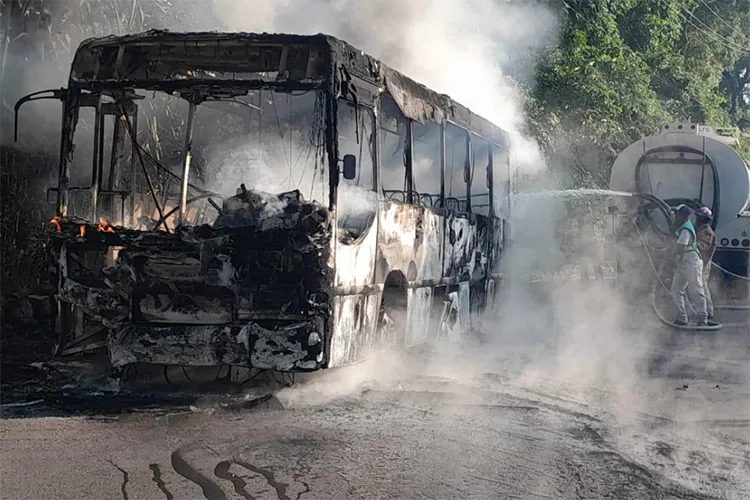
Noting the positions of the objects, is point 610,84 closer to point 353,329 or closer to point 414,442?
point 353,329

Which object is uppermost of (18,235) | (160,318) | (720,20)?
(720,20)

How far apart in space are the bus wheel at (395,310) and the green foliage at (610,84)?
12.6m

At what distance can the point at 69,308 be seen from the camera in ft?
25.3

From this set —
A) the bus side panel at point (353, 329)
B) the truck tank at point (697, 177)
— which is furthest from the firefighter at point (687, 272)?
the bus side panel at point (353, 329)

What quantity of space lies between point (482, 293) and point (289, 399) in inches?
214

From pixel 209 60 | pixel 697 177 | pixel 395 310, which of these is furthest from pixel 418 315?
pixel 697 177

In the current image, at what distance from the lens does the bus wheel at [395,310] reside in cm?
888

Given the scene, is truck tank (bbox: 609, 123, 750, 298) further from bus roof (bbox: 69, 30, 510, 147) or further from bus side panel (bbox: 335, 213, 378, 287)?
bus roof (bbox: 69, 30, 510, 147)

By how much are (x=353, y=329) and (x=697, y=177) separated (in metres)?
10.1

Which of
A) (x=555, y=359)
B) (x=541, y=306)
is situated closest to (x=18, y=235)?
(x=555, y=359)

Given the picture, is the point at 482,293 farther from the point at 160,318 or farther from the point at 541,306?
the point at 160,318

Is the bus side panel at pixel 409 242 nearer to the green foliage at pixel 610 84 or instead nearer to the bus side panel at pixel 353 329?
the bus side panel at pixel 353 329

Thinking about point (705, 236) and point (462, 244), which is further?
point (705, 236)

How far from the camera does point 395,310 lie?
9117 mm
